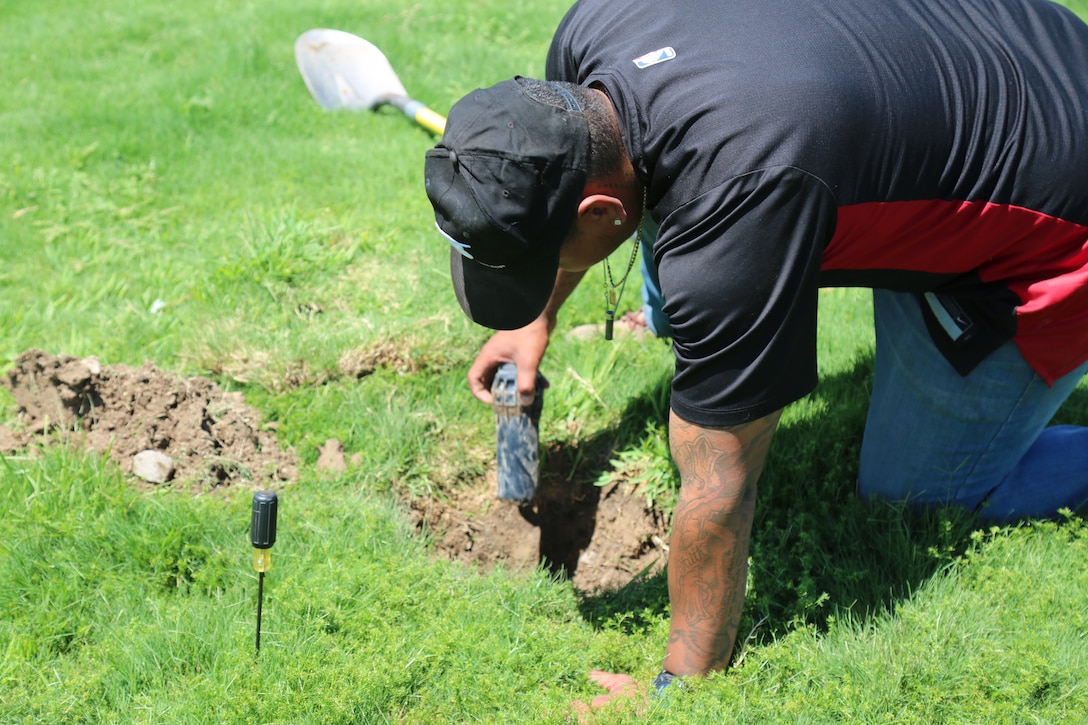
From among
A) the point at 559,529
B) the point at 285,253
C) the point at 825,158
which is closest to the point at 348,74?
the point at 285,253

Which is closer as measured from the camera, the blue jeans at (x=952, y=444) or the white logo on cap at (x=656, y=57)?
the white logo on cap at (x=656, y=57)

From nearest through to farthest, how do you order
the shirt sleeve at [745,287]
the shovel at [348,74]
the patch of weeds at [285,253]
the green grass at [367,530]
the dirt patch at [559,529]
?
the shirt sleeve at [745,287] → the green grass at [367,530] → the dirt patch at [559,529] → the patch of weeds at [285,253] → the shovel at [348,74]

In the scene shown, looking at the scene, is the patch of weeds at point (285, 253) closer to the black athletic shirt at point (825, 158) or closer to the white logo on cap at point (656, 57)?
the black athletic shirt at point (825, 158)

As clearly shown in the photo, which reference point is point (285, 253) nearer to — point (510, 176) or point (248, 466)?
point (248, 466)

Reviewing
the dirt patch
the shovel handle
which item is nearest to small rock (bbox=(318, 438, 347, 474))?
the dirt patch

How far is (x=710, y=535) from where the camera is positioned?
86.6 inches

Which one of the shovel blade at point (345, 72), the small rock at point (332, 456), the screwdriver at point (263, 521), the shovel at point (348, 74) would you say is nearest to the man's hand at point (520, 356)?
the small rock at point (332, 456)

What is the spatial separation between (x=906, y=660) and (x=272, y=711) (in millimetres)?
1609

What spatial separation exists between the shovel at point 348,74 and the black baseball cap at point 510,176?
380cm

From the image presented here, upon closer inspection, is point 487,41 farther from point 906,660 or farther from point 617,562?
point 906,660

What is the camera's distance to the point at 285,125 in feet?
19.0

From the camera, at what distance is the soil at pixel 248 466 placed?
10.5ft

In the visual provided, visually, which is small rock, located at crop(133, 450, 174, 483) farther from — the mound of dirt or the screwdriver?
the screwdriver

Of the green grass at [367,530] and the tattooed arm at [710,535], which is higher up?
the tattooed arm at [710,535]
